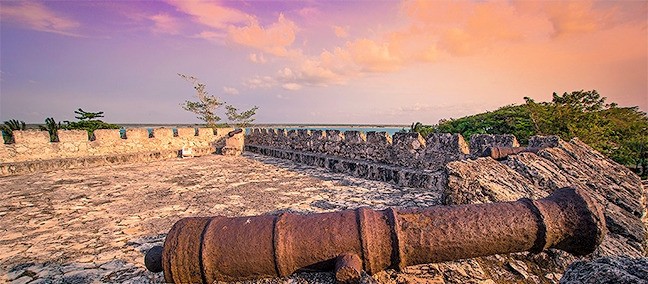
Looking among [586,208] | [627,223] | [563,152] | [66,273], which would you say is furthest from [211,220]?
[563,152]

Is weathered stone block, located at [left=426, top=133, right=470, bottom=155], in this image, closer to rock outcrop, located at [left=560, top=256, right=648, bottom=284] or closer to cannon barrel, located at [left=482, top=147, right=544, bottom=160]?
cannon barrel, located at [left=482, top=147, right=544, bottom=160]

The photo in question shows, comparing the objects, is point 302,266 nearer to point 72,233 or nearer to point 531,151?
point 72,233

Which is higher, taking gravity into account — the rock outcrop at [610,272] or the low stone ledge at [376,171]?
the rock outcrop at [610,272]

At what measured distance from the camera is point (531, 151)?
→ 4137 millimetres

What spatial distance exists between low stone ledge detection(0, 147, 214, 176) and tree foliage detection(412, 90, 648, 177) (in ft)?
52.8

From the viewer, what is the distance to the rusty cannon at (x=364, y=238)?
1.67m

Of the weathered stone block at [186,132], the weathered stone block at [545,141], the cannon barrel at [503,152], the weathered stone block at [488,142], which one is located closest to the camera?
the cannon barrel at [503,152]

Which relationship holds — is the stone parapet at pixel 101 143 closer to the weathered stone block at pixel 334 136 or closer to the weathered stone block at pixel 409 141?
the weathered stone block at pixel 334 136

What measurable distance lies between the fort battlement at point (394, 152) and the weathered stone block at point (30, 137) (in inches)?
320

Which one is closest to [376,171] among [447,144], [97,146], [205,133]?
[447,144]

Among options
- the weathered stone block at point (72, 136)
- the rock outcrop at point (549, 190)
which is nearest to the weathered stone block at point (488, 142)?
the rock outcrop at point (549, 190)

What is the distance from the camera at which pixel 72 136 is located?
9922 millimetres

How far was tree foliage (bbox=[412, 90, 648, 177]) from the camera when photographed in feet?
38.4

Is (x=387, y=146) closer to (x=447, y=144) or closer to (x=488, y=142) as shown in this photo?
(x=447, y=144)
